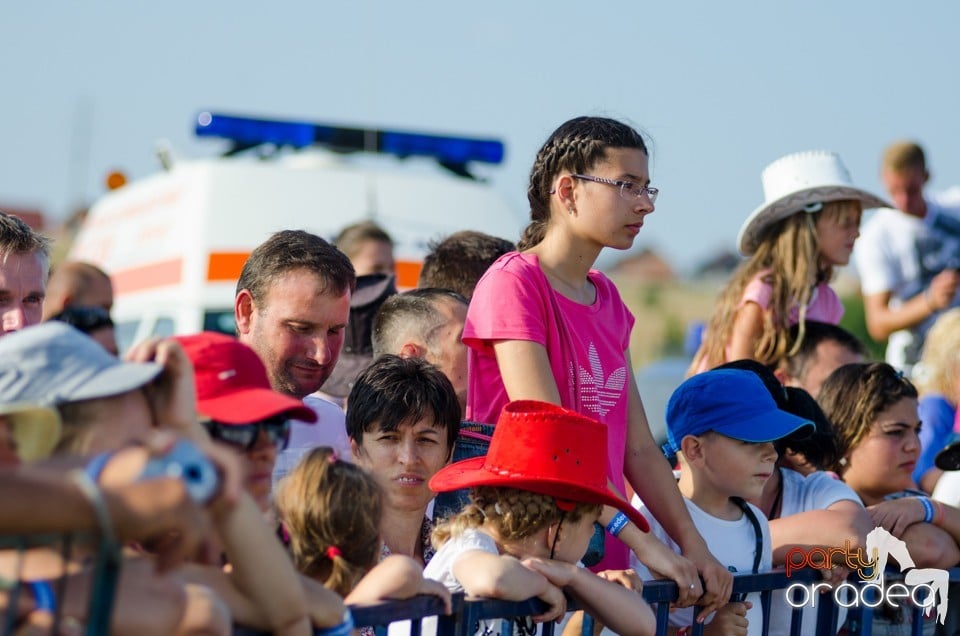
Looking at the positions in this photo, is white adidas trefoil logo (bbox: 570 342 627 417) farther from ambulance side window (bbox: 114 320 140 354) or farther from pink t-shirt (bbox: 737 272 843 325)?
ambulance side window (bbox: 114 320 140 354)

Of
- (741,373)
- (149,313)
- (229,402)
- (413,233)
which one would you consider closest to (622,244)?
(741,373)

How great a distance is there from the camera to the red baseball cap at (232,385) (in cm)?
287

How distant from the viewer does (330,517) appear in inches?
115

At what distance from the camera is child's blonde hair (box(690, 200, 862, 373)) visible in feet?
19.0

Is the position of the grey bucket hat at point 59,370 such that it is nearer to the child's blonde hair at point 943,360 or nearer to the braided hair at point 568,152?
the braided hair at point 568,152

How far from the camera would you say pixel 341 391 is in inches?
217

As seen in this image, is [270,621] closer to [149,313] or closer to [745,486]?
[745,486]

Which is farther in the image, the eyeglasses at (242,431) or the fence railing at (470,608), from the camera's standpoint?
the eyeglasses at (242,431)

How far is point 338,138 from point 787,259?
4229 mm

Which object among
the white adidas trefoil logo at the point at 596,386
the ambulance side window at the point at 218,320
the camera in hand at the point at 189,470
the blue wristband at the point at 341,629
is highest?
the camera in hand at the point at 189,470

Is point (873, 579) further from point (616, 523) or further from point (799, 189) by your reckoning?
point (799, 189)

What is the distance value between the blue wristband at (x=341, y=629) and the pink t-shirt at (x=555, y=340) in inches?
50.9

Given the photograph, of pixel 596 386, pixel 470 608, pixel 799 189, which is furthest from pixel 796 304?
pixel 470 608

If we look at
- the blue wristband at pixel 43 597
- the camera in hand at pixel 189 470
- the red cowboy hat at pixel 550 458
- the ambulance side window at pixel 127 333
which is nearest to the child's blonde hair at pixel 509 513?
the red cowboy hat at pixel 550 458
